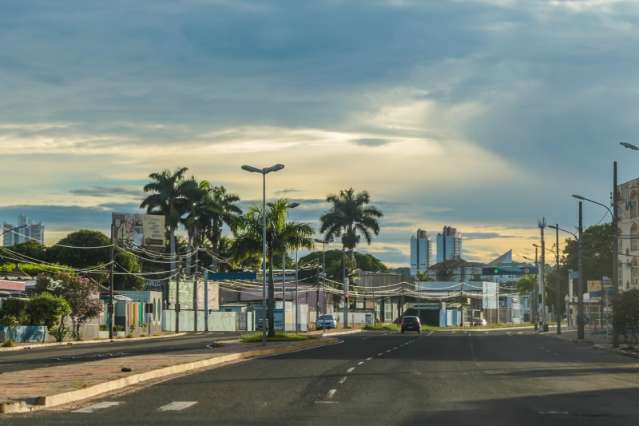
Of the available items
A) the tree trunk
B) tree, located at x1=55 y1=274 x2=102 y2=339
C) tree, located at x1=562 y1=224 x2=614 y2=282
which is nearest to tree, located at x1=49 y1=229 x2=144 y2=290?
tree, located at x1=55 y1=274 x2=102 y2=339

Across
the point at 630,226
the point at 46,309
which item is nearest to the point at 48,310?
the point at 46,309

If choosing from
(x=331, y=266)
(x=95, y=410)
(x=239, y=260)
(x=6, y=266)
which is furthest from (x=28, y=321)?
(x=331, y=266)

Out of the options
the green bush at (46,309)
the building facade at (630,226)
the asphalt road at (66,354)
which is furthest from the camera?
the building facade at (630,226)

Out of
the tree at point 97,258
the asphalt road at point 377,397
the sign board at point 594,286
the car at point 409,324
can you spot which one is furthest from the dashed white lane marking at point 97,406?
the tree at point 97,258

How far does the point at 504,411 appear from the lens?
768 inches

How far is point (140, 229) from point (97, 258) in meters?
6.91

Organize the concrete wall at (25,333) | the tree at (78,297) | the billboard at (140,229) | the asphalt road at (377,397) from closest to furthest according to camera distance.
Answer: the asphalt road at (377,397) < the concrete wall at (25,333) < the tree at (78,297) < the billboard at (140,229)

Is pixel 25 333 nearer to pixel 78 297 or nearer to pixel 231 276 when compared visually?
pixel 78 297

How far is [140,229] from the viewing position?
13138cm

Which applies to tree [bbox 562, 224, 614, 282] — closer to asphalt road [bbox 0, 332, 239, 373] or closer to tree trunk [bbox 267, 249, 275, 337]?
tree trunk [bbox 267, 249, 275, 337]

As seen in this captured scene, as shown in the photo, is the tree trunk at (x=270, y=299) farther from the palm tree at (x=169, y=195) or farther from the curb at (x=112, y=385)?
the palm tree at (x=169, y=195)

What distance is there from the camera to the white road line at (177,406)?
63.1 ft

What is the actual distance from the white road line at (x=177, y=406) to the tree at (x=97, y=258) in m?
109

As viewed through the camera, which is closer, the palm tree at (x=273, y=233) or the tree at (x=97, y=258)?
the palm tree at (x=273, y=233)
